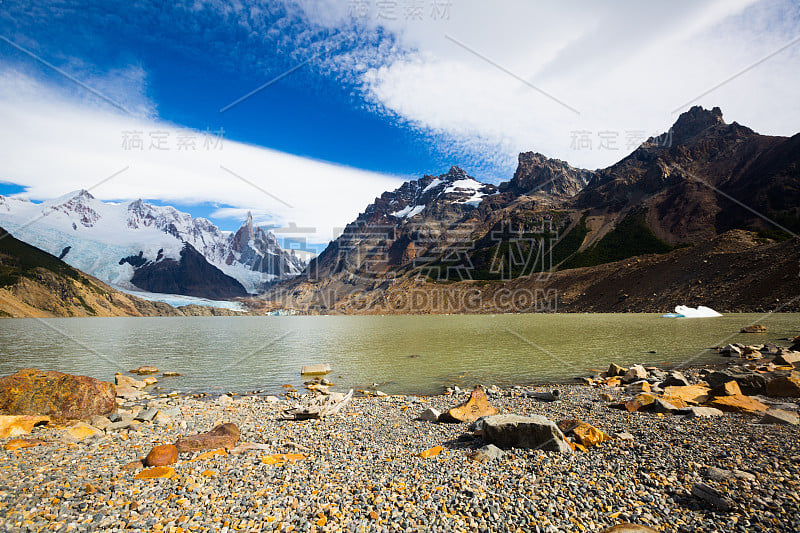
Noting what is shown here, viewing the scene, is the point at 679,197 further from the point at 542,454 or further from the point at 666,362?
the point at 542,454

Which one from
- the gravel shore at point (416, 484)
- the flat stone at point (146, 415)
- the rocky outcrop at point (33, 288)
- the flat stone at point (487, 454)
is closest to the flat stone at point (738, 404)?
the gravel shore at point (416, 484)

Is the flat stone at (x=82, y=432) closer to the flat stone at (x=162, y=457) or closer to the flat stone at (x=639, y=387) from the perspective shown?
the flat stone at (x=162, y=457)

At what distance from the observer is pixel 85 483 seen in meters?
9.37

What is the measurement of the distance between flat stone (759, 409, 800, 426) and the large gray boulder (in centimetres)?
770

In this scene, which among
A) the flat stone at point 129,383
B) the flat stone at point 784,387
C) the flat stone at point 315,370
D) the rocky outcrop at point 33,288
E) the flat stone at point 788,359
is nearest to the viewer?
the flat stone at point 784,387

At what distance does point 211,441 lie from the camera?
12.6m

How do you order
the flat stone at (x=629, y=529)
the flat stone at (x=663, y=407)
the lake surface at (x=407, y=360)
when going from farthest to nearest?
the lake surface at (x=407, y=360) → the flat stone at (x=663, y=407) → the flat stone at (x=629, y=529)

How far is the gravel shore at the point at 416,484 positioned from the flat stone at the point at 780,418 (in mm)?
540

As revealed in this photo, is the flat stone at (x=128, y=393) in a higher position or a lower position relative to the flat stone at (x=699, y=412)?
lower

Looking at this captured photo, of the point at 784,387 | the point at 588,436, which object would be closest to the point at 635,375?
the point at 784,387

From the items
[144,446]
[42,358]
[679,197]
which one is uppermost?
[679,197]

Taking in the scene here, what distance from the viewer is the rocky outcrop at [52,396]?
1650 cm

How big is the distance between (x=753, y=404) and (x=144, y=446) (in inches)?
929

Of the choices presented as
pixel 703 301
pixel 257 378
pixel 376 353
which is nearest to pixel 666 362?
pixel 376 353
